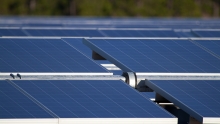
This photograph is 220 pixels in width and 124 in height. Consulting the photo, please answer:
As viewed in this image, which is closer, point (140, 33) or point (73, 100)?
point (73, 100)

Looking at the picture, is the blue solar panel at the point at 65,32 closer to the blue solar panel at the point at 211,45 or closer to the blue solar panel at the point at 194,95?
the blue solar panel at the point at 211,45

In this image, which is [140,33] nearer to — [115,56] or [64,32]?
[64,32]

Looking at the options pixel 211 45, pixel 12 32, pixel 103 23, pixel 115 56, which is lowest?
pixel 103 23

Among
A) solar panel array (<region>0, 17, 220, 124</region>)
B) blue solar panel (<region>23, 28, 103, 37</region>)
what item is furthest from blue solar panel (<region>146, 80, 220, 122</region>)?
blue solar panel (<region>23, 28, 103, 37</region>)

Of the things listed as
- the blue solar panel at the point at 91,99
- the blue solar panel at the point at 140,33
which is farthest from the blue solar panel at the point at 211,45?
the blue solar panel at the point at 140,33

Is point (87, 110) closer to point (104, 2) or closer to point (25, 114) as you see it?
point (25, 114)

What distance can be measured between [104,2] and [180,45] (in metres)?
61.8

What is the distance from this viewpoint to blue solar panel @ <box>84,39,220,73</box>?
60.1ft

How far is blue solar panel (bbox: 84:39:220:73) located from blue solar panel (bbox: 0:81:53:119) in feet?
11.8

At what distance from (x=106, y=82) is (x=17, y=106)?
2.71 m

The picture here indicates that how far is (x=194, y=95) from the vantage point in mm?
16266

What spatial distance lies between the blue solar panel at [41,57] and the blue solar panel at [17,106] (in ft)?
6.96

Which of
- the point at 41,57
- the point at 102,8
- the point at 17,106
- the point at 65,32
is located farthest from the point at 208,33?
the point at 102,8

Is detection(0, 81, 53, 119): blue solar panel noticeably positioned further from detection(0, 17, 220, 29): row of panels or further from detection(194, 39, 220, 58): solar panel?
detection(0, 17, 220, 29): row of panels
